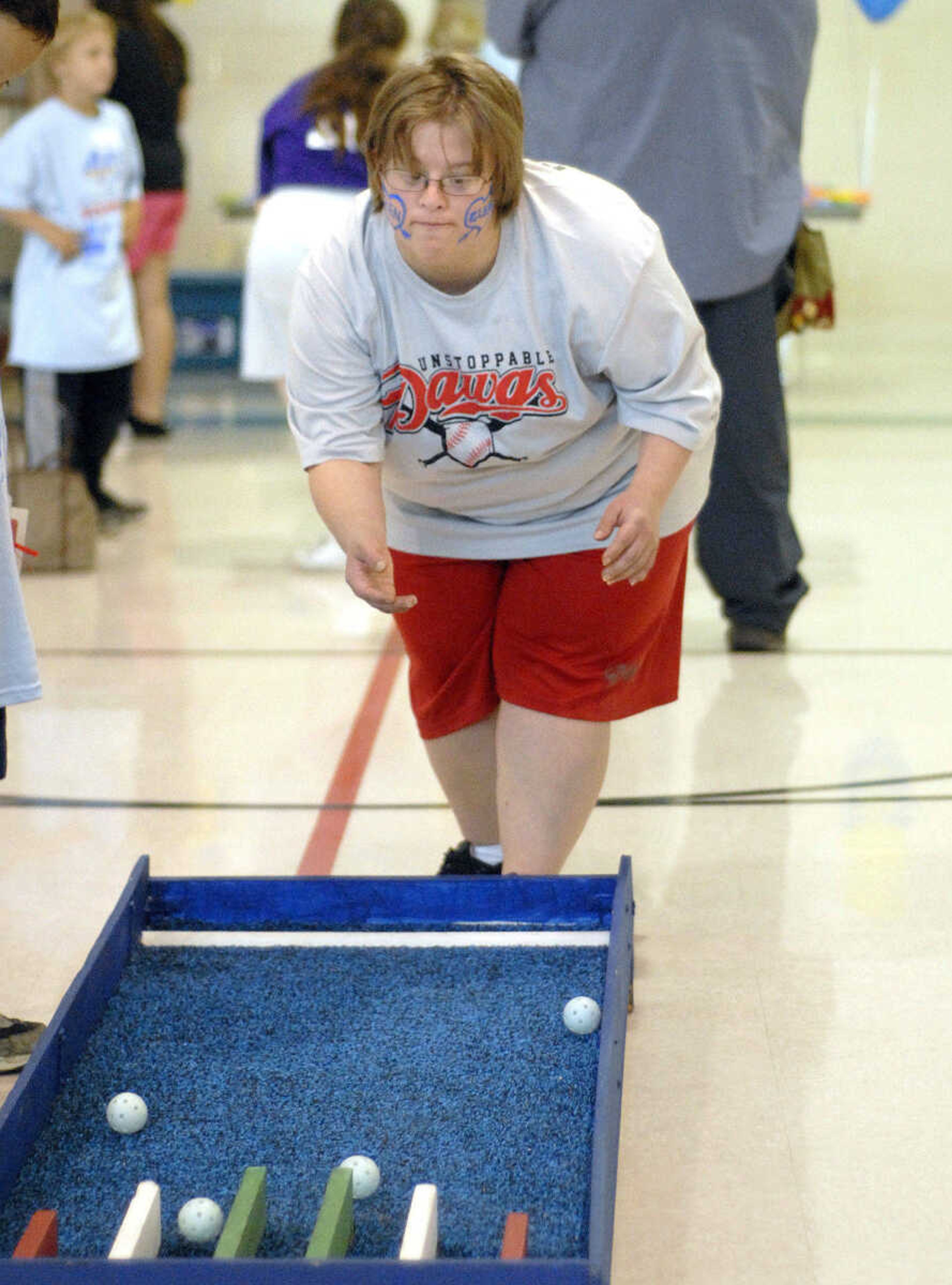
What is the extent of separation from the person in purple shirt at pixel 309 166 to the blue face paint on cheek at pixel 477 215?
2197 millimetres

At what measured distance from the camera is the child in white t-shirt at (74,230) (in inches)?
163

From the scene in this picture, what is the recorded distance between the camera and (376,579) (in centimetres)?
166

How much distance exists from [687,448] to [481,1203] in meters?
0.82

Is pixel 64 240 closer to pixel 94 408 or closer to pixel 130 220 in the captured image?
pixel 130 220

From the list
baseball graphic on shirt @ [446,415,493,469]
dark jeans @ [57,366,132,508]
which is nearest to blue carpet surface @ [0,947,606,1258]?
baseball graphic on shirt @ [446,415,493,469]

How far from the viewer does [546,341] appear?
1.69 m

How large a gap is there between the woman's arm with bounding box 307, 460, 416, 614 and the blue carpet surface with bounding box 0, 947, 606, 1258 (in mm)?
450

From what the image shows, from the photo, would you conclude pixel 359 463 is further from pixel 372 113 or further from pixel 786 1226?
pixel 786 1226

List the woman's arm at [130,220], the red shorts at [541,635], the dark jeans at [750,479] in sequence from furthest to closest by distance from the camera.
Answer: the woman's arm at [130,220] → the dark jeans at [750,479] → the red shorts at [541,635]

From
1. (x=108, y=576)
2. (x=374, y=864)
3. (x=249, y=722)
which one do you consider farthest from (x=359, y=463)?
(x=108, y=576)

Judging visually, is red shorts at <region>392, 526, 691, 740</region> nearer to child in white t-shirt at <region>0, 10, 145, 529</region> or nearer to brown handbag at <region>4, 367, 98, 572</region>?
brown handbag at <region>4, 367, 98, 572</region>

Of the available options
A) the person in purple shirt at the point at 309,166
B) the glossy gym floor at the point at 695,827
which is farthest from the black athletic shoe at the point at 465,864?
the person in purple shirt at the point at 309,166

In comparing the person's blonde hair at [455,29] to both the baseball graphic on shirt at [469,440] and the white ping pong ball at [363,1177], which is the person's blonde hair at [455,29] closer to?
the baseball graphic on shirt at [469,440]

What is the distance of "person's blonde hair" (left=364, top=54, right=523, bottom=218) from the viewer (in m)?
1.59
